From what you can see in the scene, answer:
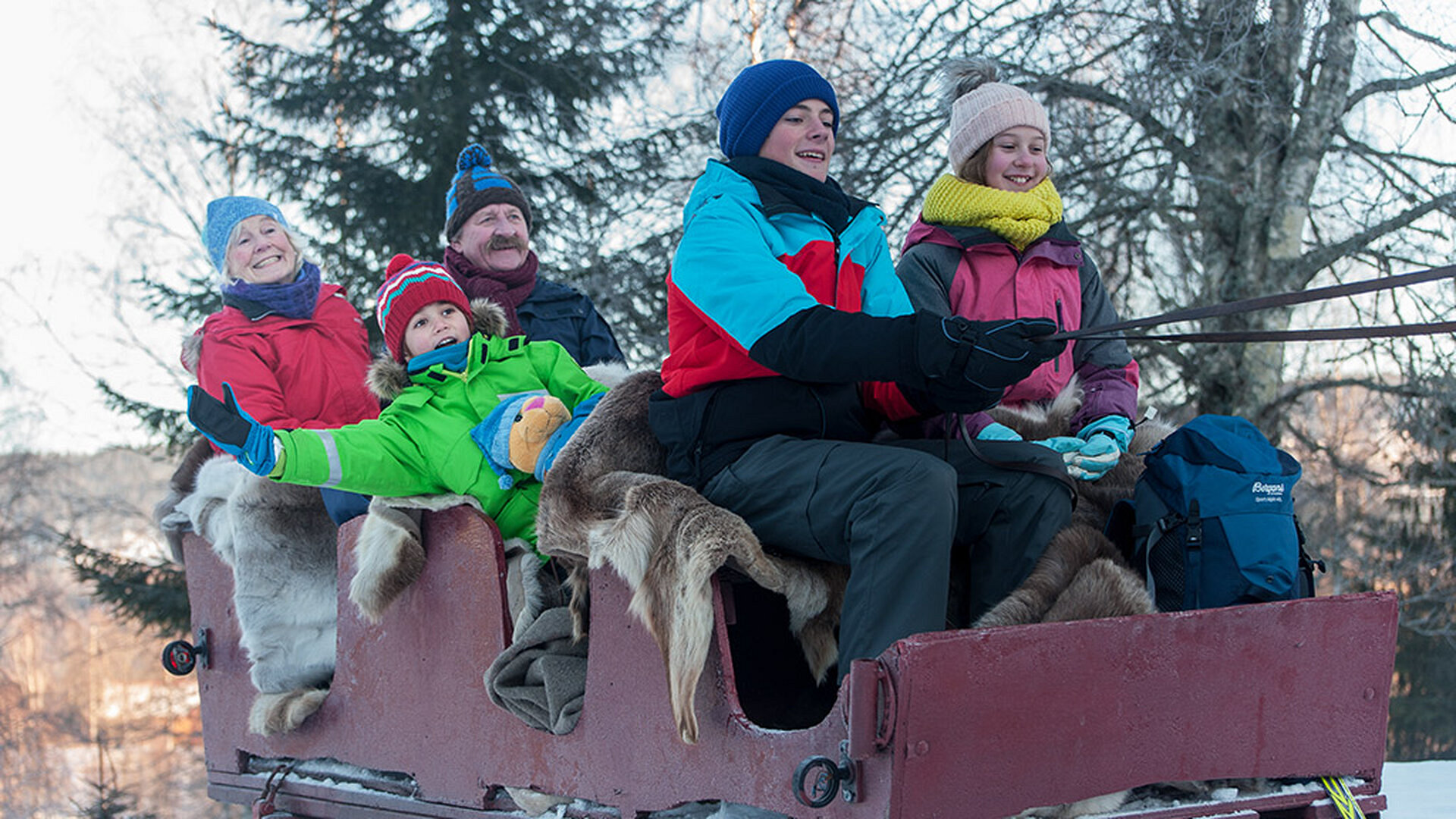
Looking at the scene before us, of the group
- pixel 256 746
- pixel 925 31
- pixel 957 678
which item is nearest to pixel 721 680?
pixel 957 678

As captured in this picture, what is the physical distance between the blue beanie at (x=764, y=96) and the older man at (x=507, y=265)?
1.75 meters

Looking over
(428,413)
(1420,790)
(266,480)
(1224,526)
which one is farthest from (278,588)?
(1420,790)

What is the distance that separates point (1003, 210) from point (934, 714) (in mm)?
1524

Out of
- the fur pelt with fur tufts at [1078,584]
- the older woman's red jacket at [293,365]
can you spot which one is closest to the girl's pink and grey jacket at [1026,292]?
the fur pelt with fur tufts at [1078,584]

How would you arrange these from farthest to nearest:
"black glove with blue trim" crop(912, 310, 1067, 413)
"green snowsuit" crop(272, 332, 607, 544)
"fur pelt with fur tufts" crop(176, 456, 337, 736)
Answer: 1. "fur pelt with fur tufts" crop(176, 456, 337, 736)
2. "green snowsuit" crop(272, 332, 607, 544)
3. "black glove with blue trim" crop(912, 310, 1067, 413)

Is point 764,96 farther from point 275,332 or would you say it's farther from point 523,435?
point 275,332

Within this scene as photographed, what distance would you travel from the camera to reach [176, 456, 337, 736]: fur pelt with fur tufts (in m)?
3.45

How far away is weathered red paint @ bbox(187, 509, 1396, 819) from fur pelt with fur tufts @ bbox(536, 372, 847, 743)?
8cm

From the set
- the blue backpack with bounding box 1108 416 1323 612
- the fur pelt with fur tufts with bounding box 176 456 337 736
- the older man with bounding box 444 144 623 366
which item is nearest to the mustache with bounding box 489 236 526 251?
the older man with bounding box 444 144 623 366

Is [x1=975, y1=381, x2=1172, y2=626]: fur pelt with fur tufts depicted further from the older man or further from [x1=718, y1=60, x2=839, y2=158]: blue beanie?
the older man

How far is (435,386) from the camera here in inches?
128

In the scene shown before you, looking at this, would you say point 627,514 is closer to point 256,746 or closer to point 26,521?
point 256,746

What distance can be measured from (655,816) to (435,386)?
1.36 metres

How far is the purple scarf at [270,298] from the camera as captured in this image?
13.4 ft
